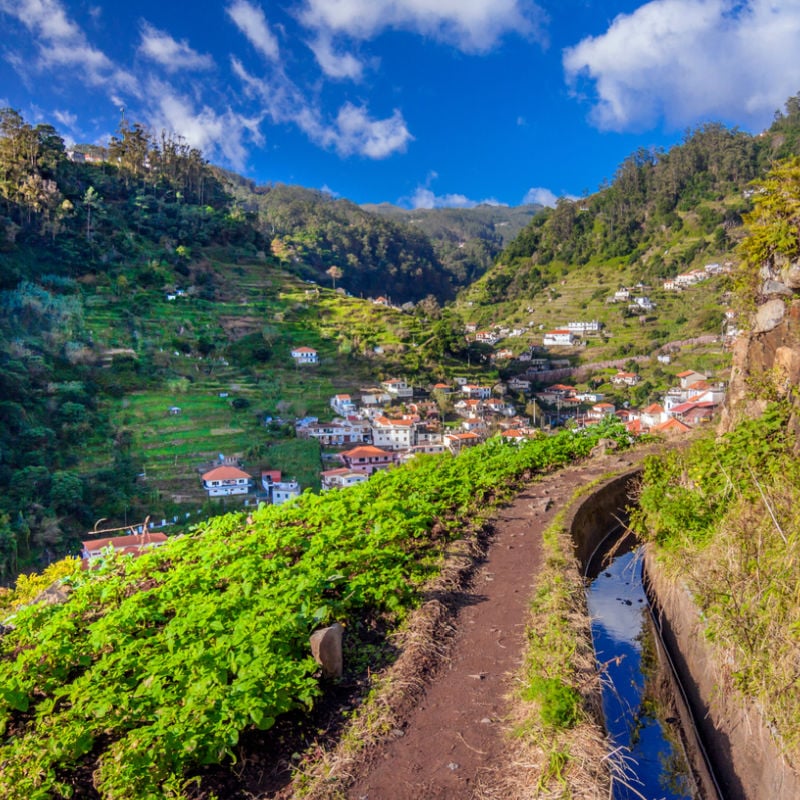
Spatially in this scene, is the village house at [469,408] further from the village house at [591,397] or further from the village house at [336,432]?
the village house at [591,397]

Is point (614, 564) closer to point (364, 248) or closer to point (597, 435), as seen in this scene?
point (597, 435)

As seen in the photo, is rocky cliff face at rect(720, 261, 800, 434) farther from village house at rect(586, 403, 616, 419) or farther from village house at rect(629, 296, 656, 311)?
village house at rect(629, 296, 656, 311)

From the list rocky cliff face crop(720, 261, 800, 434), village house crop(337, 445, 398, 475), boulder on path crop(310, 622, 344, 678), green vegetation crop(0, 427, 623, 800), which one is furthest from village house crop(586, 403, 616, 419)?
boulder on path crop(310, 622, 344, 678)

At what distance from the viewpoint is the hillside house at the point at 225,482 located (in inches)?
1198

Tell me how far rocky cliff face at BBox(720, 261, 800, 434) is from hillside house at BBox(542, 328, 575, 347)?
67.3m

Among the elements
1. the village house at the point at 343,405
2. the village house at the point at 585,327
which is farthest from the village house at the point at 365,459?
the village house at the point at 585,327

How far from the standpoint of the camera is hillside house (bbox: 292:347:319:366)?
49.3 metres

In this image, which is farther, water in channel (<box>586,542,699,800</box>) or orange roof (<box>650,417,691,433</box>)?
orange roof (<box>650,417,691,433</box>)

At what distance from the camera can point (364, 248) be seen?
382 ft

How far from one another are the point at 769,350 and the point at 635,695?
586 centimetres

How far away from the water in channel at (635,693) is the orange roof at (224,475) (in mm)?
25133

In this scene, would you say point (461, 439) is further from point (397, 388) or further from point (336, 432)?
point (397, 388)

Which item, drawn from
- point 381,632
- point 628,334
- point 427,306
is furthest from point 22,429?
point 628,334

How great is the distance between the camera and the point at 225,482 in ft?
101
